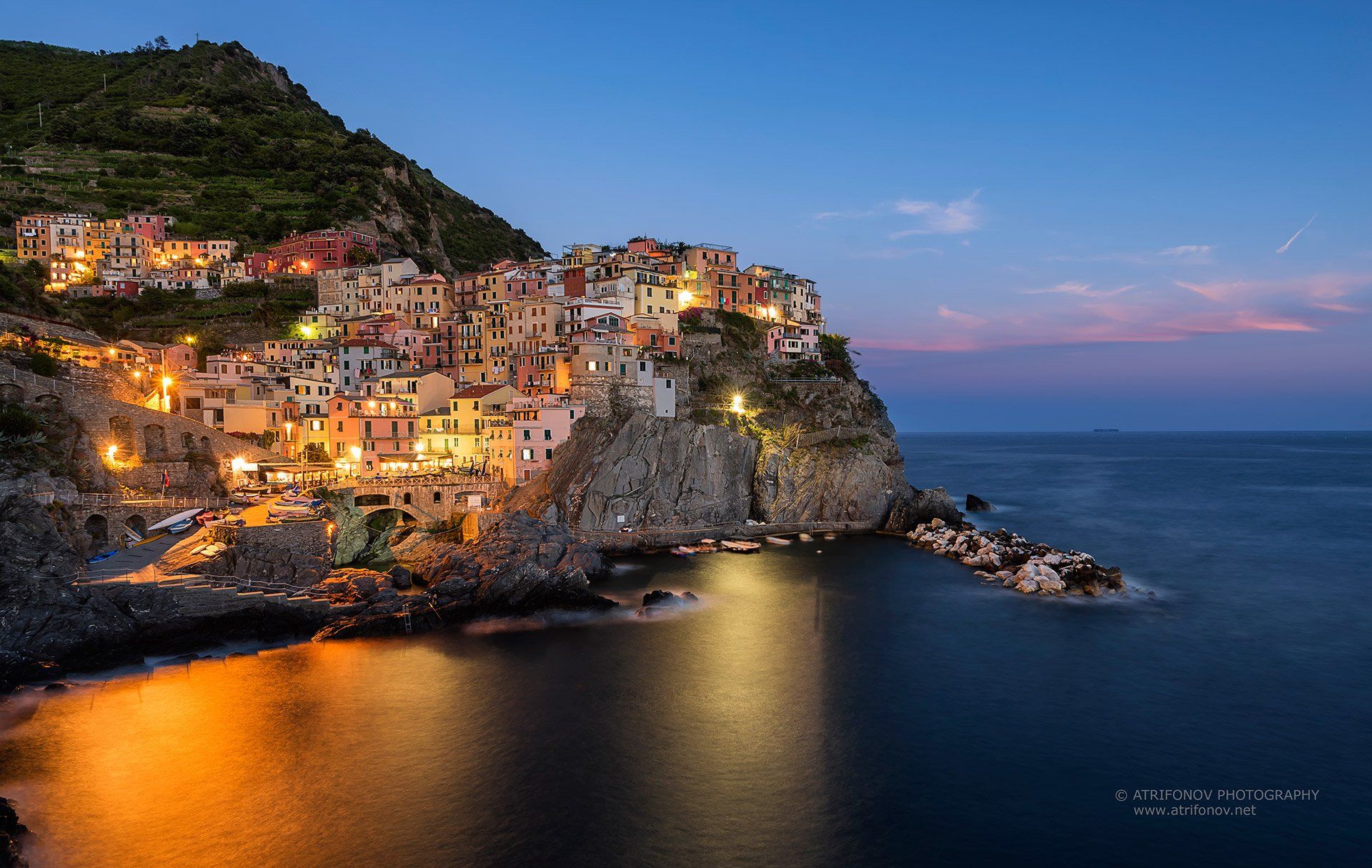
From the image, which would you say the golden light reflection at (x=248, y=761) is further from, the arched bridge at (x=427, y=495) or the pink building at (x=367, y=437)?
the pink building at (x=367, y=437)

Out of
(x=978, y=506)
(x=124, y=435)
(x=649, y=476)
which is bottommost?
(x=978, y=506)

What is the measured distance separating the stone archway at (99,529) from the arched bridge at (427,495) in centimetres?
1090

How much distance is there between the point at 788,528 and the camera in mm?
50812

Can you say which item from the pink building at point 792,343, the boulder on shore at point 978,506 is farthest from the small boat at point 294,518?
the boulder on shore at point 978,506

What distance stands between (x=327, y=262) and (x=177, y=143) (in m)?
48.2

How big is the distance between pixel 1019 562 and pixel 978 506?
88.2ft

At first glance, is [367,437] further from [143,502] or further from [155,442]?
[143,502]

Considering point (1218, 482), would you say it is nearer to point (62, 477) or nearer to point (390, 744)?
point (390, 744)

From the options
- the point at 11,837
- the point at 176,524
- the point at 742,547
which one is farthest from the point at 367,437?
the point at 11,837

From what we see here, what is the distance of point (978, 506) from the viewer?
214ft

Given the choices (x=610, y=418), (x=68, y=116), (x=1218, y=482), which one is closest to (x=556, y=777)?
(x=610, y=418)

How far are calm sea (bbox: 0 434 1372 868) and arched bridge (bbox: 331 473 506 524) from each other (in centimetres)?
1592

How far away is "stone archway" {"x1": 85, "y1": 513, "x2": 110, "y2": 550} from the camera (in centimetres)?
3211

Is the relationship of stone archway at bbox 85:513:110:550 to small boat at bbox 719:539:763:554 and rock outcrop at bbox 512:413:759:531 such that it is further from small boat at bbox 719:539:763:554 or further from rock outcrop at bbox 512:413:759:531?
small boat at bbox 719:539:763:554
